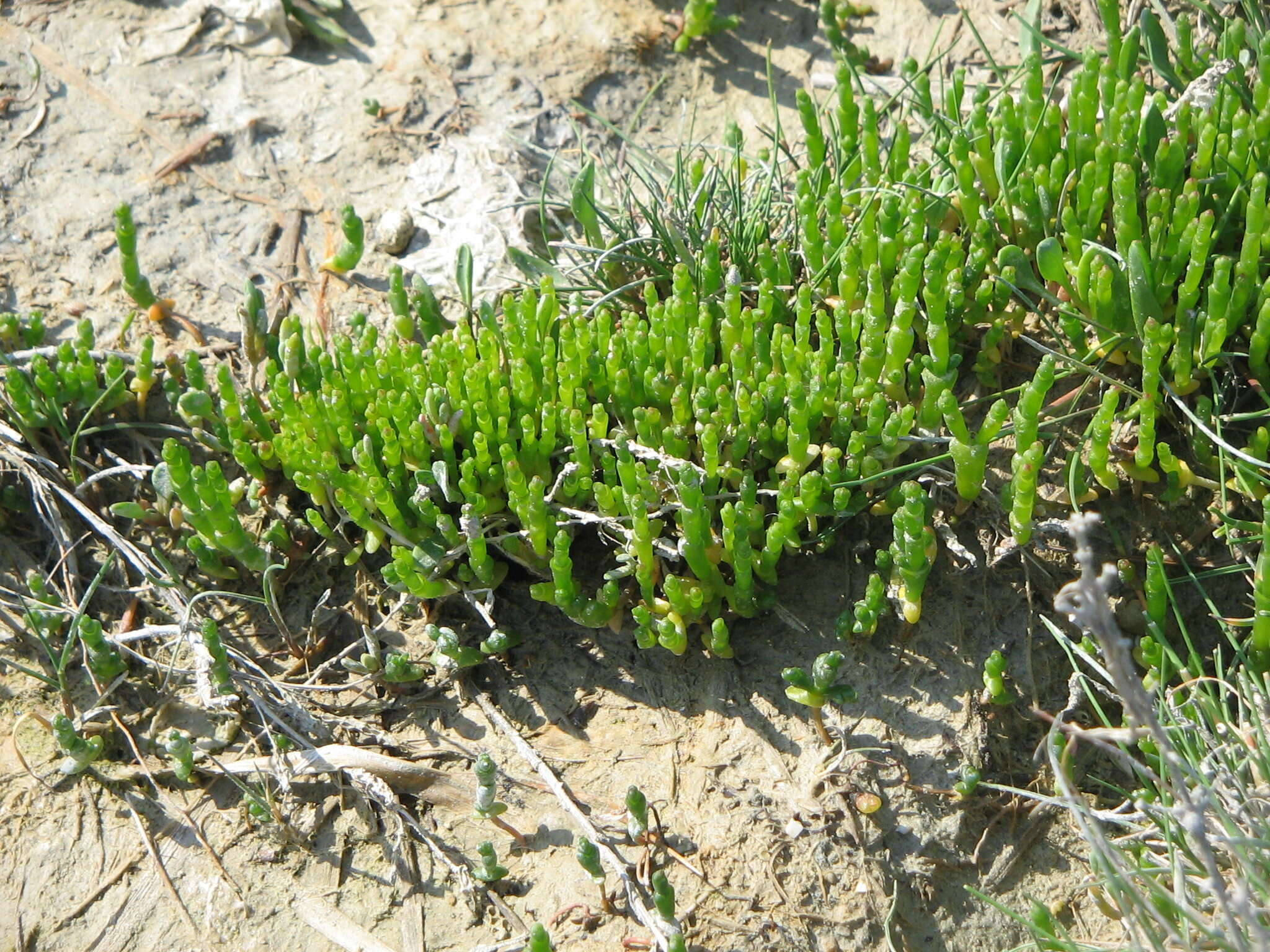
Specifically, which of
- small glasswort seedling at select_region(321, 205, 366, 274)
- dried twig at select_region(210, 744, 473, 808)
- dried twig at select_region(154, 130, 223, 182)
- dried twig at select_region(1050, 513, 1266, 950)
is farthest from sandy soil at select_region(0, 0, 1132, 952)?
dried twig at select_region(1050, 513, 1266, 950)

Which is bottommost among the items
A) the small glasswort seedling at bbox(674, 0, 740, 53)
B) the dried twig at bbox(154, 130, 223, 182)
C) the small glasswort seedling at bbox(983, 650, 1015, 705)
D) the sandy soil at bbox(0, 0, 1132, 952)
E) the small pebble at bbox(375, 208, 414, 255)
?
the sandy soil at bbox(0, 0, 1132, 952)

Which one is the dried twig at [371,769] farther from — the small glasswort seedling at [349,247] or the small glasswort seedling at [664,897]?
the small glasswort seedling at [349,247]

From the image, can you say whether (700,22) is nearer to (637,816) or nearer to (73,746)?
(637,816)

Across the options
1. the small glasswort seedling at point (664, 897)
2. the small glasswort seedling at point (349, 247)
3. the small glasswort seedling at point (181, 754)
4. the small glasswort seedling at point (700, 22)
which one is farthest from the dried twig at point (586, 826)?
the small glasswort seedling at point (700, 22)

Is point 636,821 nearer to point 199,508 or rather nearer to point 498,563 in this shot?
point 498,563

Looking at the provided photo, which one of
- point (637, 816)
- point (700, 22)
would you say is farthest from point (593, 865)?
point (700, 22)

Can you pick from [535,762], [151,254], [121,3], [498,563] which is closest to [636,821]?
[535,762]

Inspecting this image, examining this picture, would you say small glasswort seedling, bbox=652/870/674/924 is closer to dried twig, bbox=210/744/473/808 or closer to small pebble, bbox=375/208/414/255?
dried twig, bbox=210/744/473/808
